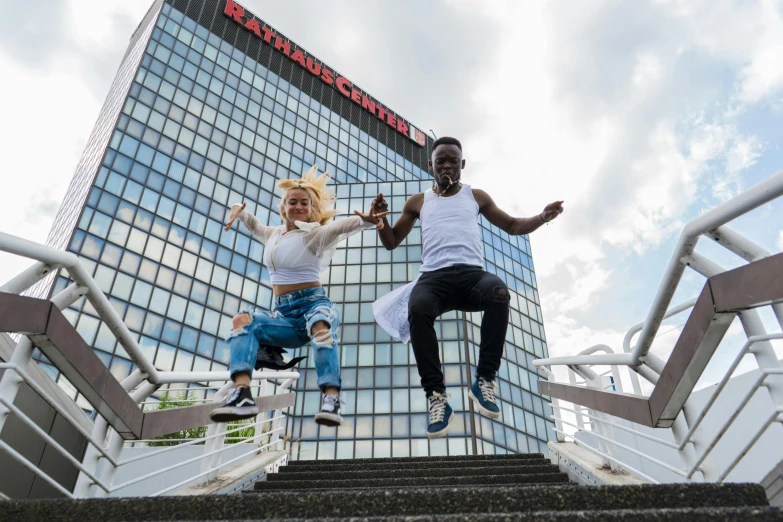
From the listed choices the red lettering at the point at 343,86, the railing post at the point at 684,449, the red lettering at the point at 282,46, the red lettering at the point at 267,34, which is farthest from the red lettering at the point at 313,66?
the railing post at the point at 684,449

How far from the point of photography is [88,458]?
9.70ft

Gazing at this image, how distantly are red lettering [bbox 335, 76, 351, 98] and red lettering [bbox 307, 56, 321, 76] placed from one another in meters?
2.39

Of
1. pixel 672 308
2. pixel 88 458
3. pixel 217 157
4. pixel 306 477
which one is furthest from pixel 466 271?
pixel 217 157

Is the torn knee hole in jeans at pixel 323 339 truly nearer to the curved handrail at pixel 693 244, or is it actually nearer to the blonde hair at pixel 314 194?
the blonde hair at pixel 314 194

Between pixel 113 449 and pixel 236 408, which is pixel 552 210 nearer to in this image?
pixel 236 408

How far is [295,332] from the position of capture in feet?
11.8

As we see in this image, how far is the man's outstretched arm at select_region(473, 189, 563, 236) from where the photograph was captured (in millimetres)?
3648

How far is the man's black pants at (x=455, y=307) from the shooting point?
3.48m

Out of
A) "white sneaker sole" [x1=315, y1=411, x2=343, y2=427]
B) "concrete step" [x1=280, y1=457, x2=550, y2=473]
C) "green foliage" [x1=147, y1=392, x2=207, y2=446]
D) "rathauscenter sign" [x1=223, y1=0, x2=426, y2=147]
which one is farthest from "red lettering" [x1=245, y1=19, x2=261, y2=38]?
"white sneaker sole" [x1=315, y1=411, x2=343, y2=427]

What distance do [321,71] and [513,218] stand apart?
51.5m

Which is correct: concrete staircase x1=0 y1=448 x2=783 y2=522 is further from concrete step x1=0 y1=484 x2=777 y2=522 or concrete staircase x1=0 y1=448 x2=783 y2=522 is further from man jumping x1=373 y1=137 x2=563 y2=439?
man jumping x1=373 y1=137 x2=563 y2=439

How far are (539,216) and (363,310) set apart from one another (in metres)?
30.4

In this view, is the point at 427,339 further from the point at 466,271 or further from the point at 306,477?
the point at 306,477

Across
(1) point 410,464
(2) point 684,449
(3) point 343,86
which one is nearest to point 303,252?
(1) point 410,464
